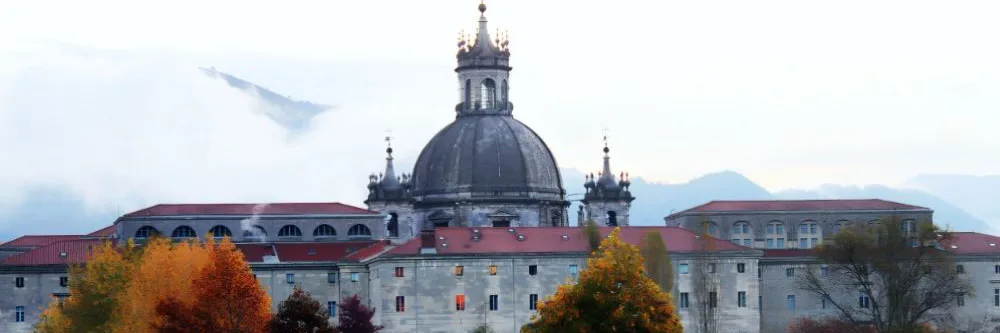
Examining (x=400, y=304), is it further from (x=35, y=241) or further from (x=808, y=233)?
(x=35, y=241)

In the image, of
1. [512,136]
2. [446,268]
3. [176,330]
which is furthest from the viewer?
[512,136]

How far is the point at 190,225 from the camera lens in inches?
6747

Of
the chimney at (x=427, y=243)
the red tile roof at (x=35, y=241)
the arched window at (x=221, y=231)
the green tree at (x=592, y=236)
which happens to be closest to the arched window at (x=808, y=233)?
the green tree at (x=592, y=236)

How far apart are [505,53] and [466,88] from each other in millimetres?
4068

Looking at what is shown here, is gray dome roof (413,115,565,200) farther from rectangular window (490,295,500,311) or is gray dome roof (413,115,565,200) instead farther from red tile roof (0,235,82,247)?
rectangular window (490,295,500,311)

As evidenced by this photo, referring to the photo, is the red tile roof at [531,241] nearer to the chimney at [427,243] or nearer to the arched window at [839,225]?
the chimney at [427,243]

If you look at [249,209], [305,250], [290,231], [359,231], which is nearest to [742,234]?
[359,231]

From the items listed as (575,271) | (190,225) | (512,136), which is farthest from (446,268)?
(512,136)

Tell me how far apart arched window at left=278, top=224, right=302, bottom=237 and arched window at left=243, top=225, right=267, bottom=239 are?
1.15 metres

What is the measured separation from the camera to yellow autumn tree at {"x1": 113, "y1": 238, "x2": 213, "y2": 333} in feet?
418

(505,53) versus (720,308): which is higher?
(505,53)

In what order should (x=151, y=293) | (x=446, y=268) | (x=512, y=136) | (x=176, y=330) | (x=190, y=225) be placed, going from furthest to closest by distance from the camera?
(x=512, y=136) → (x=190, y=225) → (x=446, y=268) → (x=151, y=293) → (x=176, y=330)

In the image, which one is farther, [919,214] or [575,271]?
[919,214]

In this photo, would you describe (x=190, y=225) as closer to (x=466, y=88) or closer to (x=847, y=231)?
(x=466, y=88)
